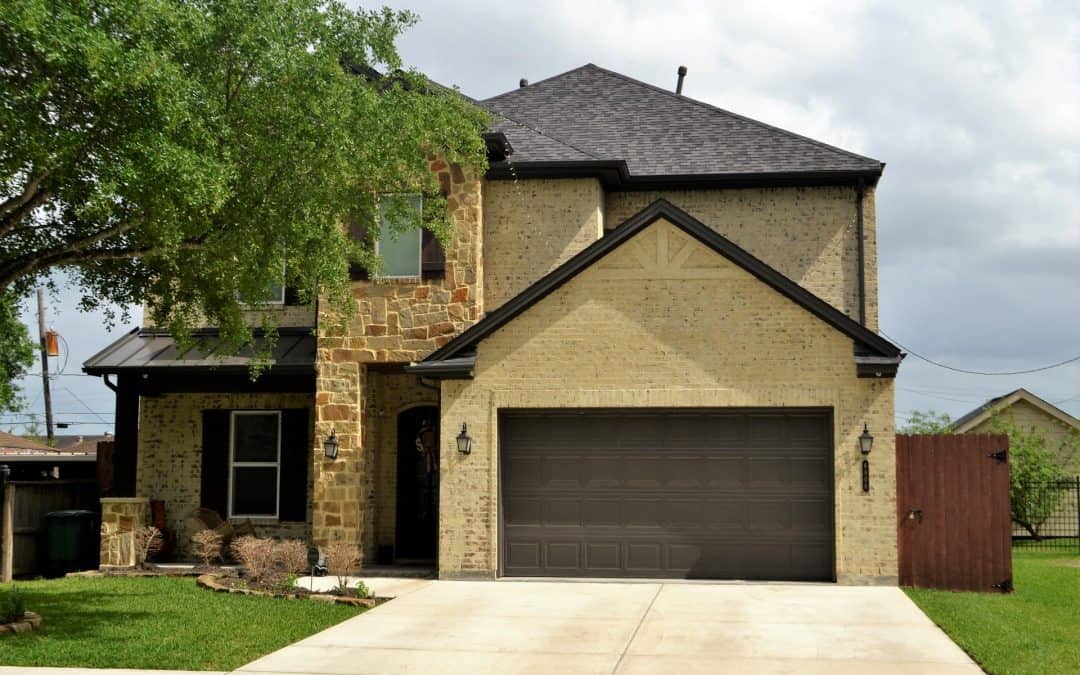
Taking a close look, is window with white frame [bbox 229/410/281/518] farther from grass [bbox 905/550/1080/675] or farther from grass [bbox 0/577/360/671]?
grass [bbox 905/550/1080/675]

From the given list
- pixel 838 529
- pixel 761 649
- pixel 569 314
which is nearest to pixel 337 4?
pixel 569 314

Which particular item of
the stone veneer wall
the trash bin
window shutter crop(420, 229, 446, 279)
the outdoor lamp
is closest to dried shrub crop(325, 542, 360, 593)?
the stone veneer wall

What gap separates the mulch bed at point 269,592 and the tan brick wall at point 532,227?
21.3 feet

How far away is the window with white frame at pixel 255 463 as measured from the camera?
2003cm

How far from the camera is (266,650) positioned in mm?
11133

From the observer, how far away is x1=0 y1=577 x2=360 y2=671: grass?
1070 centimetres

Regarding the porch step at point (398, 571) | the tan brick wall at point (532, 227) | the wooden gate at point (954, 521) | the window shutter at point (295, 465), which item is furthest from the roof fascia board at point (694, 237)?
the window shutter at point (295, 465)

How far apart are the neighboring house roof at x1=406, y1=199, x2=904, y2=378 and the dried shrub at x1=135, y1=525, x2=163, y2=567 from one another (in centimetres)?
534

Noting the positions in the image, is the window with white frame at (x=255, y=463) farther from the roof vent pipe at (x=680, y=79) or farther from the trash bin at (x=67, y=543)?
the roof vent pipe at (x=680, y=79)

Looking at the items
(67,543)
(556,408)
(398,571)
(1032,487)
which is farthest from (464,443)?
(1032,487)

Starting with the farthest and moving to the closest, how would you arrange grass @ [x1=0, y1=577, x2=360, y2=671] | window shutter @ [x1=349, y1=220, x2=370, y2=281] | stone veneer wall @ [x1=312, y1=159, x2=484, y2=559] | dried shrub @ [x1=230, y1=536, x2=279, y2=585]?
window shutter @ [x1=349, y1=220, x2=370, y2=281]
stone veneer wall @ [x1=312, y1=159, x2=484, y2=559]
dried shrub @ [x1=230, y1=536, x2=279, y2=585]
grass @ [x1=0, y1=577, x2=360, y2=671]

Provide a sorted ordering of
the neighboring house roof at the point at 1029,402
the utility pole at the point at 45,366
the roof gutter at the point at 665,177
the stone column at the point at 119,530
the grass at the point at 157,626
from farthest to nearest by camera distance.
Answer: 1. the utility pole at the point at 45,366
2. the neighboring house roof at the point at 1029,402
3. the roof gutter at the point at 665,177
4. the stone column at the point at 119,530
5. the grass at the point at 157,626

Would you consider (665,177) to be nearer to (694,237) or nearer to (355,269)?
(694,237)

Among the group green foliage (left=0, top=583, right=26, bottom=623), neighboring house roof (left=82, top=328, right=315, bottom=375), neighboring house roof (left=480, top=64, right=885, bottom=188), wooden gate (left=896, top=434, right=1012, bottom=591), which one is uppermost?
neighboring house roof (left=480, top=64, right=885, bottom=188)
